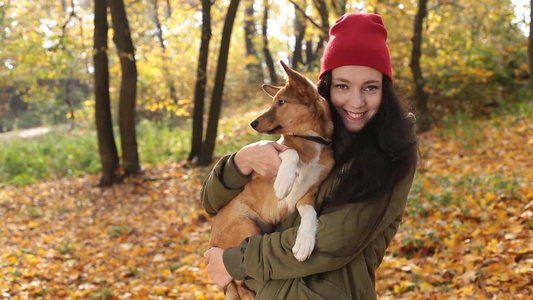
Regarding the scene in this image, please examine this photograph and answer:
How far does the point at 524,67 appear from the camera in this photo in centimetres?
1185

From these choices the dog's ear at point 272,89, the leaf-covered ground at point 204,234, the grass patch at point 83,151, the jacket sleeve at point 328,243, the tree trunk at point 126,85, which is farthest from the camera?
the grass patch at point 83,151

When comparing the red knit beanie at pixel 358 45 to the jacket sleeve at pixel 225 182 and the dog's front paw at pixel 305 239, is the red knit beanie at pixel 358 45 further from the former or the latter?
the dog's front paw at pixel 305 239

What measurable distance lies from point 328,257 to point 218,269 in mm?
670

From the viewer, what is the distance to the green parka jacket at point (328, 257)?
2.28 metres

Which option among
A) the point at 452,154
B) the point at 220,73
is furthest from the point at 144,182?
the point at 452,154

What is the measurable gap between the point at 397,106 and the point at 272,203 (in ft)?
2.72

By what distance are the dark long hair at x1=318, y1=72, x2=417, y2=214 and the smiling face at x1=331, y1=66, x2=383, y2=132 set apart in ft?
0.11

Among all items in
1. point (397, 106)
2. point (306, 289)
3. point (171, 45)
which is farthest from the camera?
point (171, 45)

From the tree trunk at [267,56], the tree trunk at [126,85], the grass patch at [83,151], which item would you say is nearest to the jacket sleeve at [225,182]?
the tree trunk at [126,85]

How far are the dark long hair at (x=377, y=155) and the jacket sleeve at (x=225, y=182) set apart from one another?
21.4 inches

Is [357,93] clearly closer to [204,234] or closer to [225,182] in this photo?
[225,182]

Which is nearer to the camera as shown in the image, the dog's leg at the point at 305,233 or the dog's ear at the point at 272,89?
the dog's leg at the point at 305,233

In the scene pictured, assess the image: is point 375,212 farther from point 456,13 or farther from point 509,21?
point 456,13

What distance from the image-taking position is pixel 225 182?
2.85m
